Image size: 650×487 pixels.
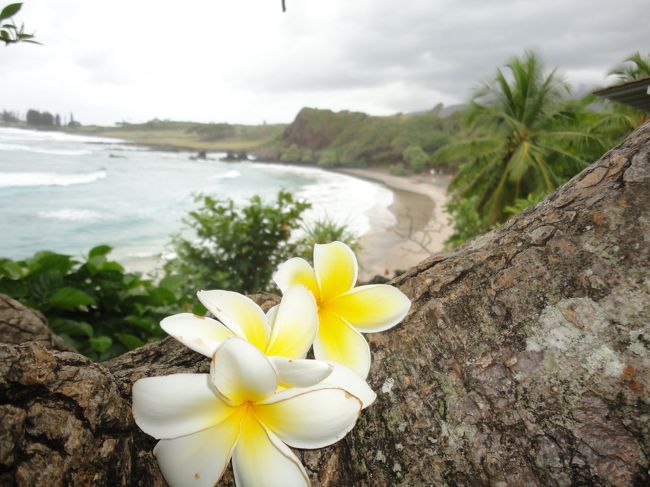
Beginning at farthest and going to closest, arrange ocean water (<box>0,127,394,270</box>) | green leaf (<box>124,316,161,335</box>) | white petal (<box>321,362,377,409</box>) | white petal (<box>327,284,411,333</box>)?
ocean water (<box>0,127,394,270</box>) < green leaf (<box>124,316,161,335</box>) < white petal (<box>327,284,411,333</box>) < white petal (<box>321,362,377,409</box>)

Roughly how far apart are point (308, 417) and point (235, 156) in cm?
6824

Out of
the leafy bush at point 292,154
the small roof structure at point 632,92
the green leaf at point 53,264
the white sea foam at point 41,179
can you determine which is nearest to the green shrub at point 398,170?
the leafy bush at point 292,154

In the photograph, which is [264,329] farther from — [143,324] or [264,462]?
[143,324]

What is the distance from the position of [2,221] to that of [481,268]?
972 inches

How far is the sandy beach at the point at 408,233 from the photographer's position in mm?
15039

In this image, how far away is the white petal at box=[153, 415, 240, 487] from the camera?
22.0 inches

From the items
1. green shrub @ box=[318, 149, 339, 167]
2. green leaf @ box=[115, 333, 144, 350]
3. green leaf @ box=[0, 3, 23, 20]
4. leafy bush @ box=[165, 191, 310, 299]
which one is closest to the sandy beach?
leafy bush @ box=[165, 191, 310, 299]

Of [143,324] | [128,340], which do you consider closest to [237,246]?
[143,324]

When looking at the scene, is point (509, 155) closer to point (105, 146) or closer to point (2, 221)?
point (2, 221)

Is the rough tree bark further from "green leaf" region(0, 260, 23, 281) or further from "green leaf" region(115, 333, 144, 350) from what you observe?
"green leaf" region(0, 260, 23, 281)

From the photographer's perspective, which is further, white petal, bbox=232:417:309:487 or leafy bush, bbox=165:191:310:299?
leafy bush, bbox=165:191:310:299

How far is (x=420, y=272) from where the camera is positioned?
958 mm

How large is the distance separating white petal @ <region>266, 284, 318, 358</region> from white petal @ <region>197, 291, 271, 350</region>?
34 millimetres

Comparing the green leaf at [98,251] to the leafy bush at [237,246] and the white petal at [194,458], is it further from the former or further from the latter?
the leafy bush at [237,246]
